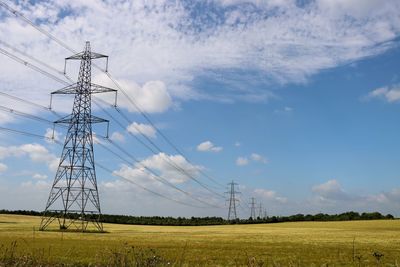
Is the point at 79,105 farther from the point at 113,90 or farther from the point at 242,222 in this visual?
the point at 242,222

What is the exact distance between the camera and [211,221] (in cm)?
18425

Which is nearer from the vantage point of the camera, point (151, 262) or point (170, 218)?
point (151, 262)

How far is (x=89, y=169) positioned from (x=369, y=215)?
150m

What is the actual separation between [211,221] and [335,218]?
5062 centimetres

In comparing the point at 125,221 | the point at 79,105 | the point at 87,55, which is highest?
the point at 87,55

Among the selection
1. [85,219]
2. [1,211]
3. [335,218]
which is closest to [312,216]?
[335,218]

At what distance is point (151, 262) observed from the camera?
8.66m

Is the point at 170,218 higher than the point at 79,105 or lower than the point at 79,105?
lower

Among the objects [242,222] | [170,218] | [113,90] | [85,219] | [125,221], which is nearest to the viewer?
[113,90]

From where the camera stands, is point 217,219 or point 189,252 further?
point 217,219

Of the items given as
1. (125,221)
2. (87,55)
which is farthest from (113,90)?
(125,221)

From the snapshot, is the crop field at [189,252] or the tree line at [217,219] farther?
the tree line at [217,219]

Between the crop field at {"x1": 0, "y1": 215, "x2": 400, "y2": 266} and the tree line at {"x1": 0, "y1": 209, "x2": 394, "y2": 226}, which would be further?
the tree line at {"x1": 0, "y1": 209, "x2": 394, "y2": 226}

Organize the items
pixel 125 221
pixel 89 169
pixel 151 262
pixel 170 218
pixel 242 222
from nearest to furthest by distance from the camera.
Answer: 1. pixel 151 262
2. pixel 89 169
3. pixel 125 221
4. pixel 242 222
5. pixel 170 218
